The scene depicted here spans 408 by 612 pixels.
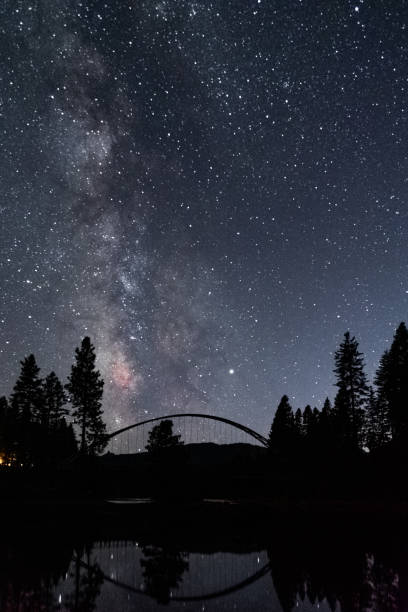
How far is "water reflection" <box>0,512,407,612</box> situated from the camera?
9930 mm

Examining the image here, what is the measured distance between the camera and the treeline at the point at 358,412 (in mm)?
43531

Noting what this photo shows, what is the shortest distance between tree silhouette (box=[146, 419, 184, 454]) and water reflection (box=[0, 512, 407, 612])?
20.8 meters

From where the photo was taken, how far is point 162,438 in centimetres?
3991

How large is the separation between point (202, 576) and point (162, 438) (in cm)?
2748

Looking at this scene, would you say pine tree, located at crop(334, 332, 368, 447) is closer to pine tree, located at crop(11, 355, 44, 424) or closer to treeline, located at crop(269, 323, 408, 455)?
treeline, located at crop(269, 323, 408, 455)

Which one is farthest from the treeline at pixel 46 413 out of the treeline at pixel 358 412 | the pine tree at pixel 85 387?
the treeline at pixel 358 412

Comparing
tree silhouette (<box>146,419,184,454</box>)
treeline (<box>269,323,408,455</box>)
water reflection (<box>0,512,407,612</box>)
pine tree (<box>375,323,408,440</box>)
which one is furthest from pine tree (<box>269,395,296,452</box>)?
water reflection (<box>0,512,407,612</box>)

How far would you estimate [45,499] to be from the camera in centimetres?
3039

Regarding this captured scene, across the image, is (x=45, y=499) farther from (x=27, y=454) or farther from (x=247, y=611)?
(x=27, y=454)

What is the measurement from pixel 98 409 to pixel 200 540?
36812mm

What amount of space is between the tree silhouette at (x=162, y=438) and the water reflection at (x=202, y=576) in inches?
821

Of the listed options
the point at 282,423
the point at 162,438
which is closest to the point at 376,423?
the point at 282,423

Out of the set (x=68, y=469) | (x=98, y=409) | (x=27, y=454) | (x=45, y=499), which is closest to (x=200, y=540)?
(x=45, y=499)

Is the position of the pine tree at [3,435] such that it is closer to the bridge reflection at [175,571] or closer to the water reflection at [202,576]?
the water reflection at [202,576]
